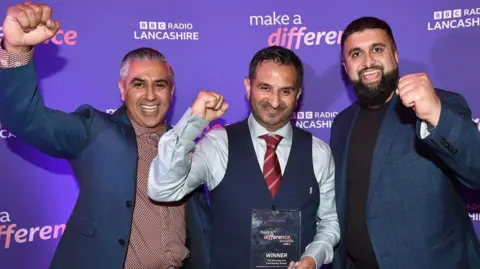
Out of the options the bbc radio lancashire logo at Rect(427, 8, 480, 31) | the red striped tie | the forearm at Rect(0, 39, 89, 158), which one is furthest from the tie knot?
the bbc radio lancashire logo at Rect(427, 8, 480, 31)

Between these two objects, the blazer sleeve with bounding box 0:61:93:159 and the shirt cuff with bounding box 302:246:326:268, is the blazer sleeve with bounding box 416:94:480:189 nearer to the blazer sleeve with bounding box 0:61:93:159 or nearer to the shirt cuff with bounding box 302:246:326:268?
the shirt cuff with bounding box 302:246:326:268

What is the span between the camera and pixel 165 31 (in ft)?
8.72

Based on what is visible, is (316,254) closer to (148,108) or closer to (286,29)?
(148,108)

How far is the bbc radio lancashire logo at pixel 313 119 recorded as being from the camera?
2.72 metres

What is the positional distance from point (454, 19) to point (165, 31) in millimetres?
1606

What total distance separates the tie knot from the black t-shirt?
1.13 feet

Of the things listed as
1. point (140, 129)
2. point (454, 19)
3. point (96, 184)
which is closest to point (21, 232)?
point (96, 184)

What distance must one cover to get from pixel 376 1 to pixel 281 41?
1.90ft

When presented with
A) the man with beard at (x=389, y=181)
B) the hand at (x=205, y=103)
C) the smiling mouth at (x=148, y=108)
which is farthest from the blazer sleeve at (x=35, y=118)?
the man with beard at (x=389, y=181)

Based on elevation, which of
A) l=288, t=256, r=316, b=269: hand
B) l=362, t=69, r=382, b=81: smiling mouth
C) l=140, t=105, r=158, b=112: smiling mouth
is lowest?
l=288, t=256, r=316, b=269: hand

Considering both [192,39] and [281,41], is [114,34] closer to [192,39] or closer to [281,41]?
[192,39]

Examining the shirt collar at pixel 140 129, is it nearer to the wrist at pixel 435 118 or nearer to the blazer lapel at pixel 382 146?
the blazer lapel at pixel 382 146

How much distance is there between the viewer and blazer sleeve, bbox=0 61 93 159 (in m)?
1.56

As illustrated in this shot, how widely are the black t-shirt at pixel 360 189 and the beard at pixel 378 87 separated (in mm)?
68
